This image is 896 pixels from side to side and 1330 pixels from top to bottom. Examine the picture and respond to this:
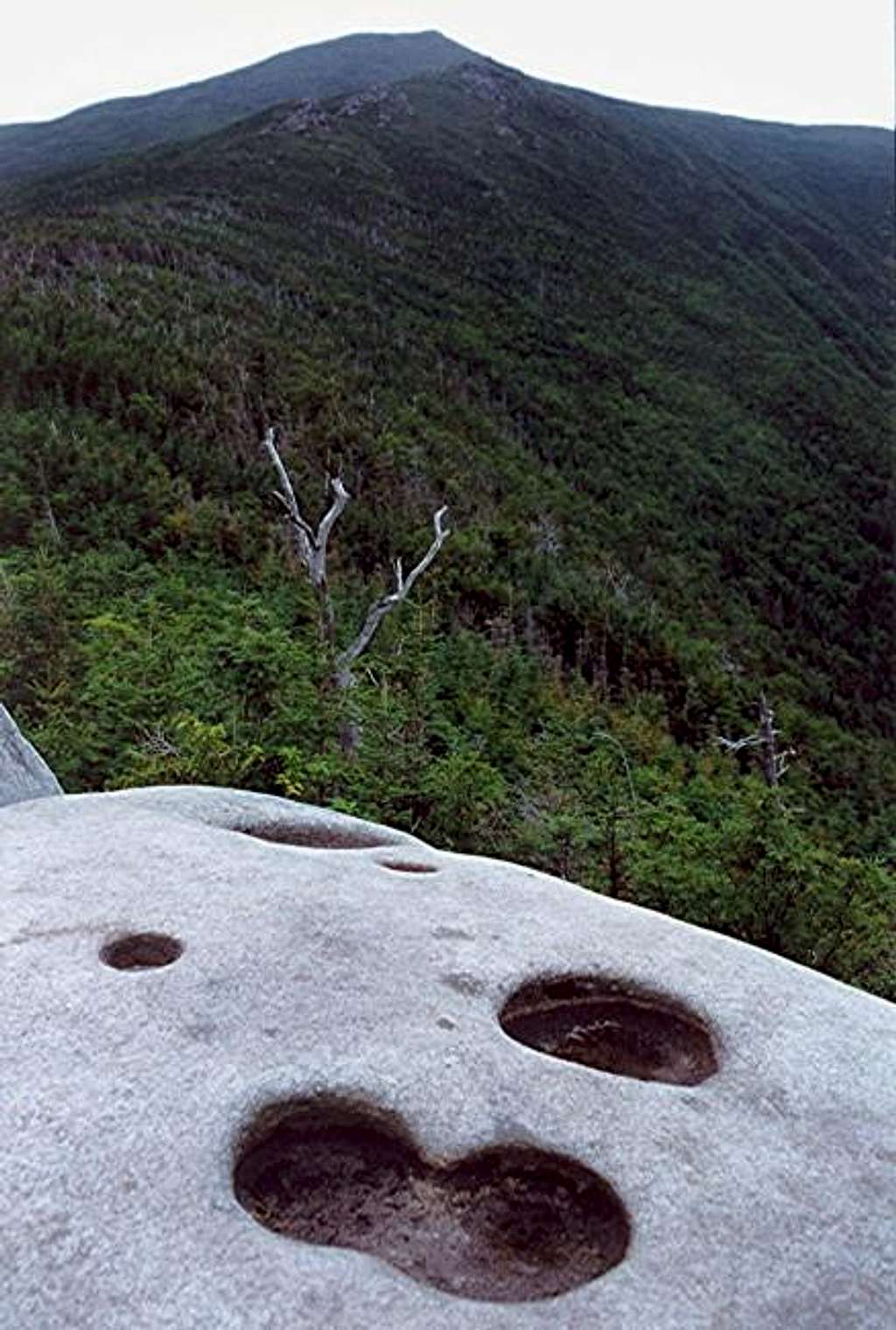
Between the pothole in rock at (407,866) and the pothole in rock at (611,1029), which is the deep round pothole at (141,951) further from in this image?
the pothole in rock at (407,866)

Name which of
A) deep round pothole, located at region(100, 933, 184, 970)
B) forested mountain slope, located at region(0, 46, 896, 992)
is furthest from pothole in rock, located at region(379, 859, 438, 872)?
forested mountain slope, located at region(0, 46, 896, 992)

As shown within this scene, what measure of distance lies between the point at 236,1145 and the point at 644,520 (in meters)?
43.3

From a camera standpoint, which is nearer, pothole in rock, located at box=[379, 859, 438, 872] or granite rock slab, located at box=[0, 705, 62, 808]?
pothole in rock, located at box=[379, 859, 438, 872]

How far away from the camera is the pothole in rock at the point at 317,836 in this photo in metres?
8.08

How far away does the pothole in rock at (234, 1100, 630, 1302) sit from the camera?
414 centimetres

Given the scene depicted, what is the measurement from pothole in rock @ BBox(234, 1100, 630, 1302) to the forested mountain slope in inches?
264

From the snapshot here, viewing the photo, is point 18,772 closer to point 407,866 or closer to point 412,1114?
point 407,866

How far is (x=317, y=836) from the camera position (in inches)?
326

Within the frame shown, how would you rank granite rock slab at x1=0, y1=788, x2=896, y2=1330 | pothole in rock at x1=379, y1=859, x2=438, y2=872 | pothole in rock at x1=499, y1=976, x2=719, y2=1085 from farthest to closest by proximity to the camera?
pothole in rock at x1=379, y1=859, x2=438, y2=872, pothole in rock at x1=499, y1=976, x2=719, y2=1085, granite rock slab at x1=0, y1=788, x2=896, y2=1330

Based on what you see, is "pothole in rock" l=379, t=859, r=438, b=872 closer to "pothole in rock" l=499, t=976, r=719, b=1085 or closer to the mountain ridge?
"pothole in rock" l=499, t=976, r=719, b=1085

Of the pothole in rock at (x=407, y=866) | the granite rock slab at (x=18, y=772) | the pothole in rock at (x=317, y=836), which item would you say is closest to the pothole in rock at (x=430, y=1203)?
the pothole in rock at (x=407, y=866)

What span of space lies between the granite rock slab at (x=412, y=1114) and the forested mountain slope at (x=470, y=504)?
5.30 m

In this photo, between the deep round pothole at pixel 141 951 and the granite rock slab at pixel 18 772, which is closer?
the deep round pothole at pixel 141 951

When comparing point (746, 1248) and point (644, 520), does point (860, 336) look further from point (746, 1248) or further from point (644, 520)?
point (746, 1248)
